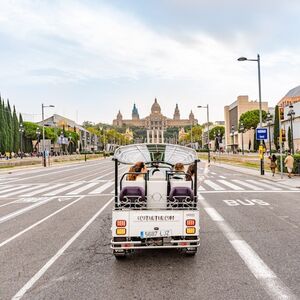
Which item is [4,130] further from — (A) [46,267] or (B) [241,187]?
(A) [46,267]

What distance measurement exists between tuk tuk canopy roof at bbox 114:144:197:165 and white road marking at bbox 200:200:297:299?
2.03 metres

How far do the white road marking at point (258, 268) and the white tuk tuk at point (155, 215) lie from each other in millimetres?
1019

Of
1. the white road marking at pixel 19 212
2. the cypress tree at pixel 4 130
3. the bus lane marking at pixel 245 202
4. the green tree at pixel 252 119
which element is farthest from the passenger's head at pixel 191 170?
the green tree at pixel 252 119

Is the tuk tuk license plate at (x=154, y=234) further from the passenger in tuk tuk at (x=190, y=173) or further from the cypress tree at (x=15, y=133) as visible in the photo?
the cypress tree at (x=15, y=133)

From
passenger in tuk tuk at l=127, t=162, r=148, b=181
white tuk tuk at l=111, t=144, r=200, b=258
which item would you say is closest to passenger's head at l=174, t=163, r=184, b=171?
white tuk tuk at l=111, t=144, r=200, b=258

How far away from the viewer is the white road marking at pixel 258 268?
5094 mm

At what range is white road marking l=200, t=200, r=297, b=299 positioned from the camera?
5.09m

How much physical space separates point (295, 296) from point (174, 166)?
12.8ft

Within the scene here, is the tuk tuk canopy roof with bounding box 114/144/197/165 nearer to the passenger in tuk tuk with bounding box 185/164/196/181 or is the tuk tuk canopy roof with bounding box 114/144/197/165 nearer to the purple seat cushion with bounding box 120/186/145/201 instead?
the passenger in tuk tuk with bounding box 185/164/196/181

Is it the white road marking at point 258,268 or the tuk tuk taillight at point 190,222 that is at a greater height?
the tuk tuk taillight at point 190,222

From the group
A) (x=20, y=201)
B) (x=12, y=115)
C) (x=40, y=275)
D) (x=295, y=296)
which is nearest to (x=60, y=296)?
(x=40, y=275)

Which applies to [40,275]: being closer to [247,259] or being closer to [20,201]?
[247,259]

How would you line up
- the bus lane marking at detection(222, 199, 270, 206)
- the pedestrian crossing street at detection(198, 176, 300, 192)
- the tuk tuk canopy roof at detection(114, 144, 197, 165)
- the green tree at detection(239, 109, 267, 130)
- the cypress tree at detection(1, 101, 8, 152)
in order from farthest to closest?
the green tree at detection(239, 109, 267, 130)
the cypress tree at detection(1, 101, 8, 152)
the pedestrian crossing street at detection(198, 176, 300, 192)
the bus lane marking at detection(222, 199, 270, 206)
the tuk tuk canopy roof at detection(114, 144, 197, 165)

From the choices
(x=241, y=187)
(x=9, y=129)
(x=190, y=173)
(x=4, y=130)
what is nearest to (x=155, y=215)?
(x=190, y=173)
